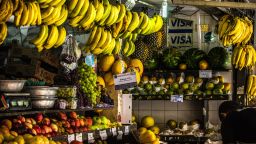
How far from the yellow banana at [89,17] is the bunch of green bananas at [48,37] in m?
0.23

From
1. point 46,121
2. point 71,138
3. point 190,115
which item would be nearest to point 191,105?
point 190,115

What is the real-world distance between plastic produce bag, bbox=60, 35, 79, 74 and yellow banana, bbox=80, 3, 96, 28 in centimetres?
51

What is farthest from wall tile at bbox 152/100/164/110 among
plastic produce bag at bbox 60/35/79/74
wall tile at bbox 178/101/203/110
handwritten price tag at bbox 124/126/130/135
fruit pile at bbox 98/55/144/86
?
plastic produce bag at bbox 60/35/79/74

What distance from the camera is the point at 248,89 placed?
31.9 feet

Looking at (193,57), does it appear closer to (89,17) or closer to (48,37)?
(89,17)

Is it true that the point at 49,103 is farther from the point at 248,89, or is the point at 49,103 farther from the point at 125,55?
the point at 248,89

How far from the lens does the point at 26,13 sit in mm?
4598

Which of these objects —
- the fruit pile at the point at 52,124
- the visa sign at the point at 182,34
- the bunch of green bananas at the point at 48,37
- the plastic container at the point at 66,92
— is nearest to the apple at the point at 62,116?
the fruit pile at the point at 52,124

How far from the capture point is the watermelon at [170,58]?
31.3ft

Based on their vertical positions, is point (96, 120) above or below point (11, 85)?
below

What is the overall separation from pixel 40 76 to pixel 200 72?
4.53m

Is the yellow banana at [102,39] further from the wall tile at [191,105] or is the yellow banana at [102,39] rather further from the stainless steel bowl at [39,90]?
the wall tile at [191,105]

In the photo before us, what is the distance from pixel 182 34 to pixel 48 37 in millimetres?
5267

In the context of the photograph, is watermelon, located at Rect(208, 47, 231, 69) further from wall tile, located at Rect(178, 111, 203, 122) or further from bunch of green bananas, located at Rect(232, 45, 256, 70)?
wall tile, located at Rect(178, 111, 203, 122)
